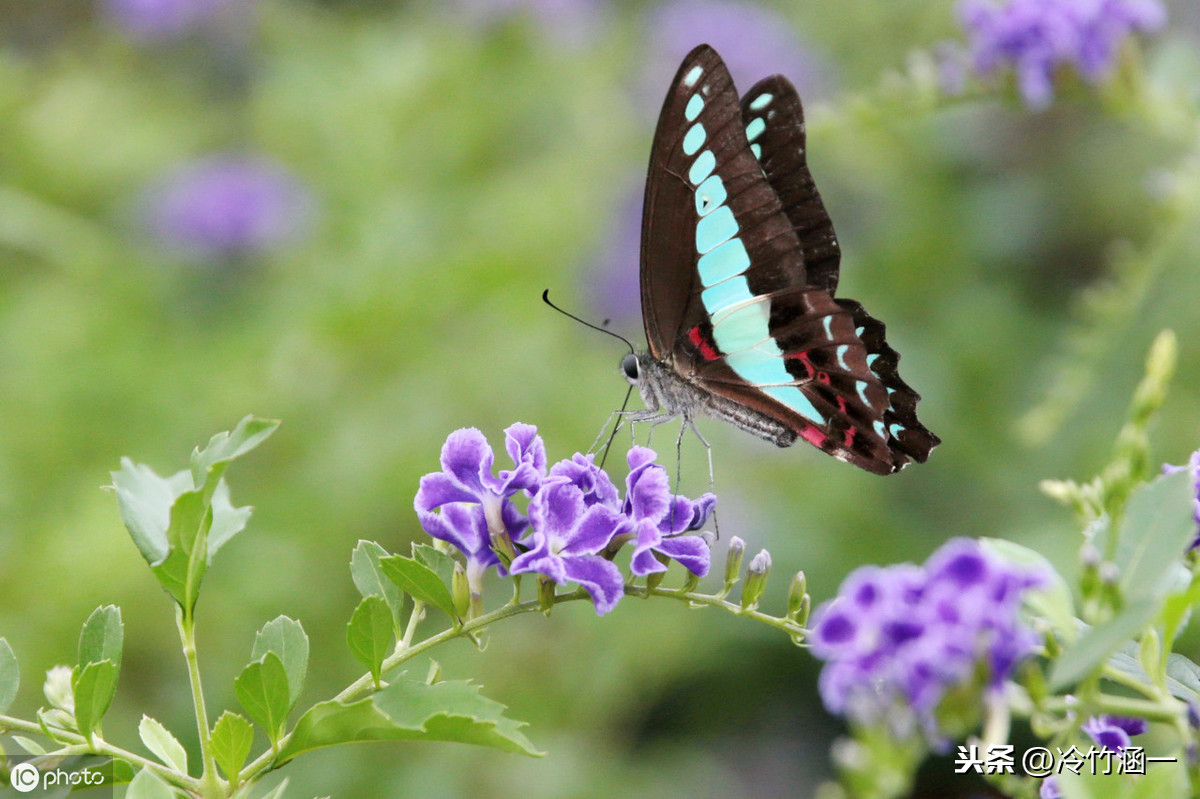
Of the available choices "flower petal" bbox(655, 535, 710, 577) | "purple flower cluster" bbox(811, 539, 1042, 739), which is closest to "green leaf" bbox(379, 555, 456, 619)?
"flower petal" bbox(655, 535, 710, 577)

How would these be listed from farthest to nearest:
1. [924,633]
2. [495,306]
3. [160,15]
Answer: [160,15] < [495,306] < [924,633]

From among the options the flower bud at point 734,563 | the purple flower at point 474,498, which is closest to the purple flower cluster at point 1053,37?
the flower bud at point 734,563

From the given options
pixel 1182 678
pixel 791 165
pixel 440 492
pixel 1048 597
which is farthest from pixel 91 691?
pixel 791 165

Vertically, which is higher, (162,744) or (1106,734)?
(1106,734)

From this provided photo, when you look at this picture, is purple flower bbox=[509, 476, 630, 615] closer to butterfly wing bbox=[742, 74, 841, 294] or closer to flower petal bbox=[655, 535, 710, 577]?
flower petal bbox=[655, 535, 710, 577]

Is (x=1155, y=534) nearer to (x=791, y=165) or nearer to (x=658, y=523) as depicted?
(x=658, y=523)


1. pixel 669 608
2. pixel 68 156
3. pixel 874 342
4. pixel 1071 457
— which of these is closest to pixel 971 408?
pixel 1071 457

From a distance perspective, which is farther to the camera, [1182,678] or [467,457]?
[467,457]

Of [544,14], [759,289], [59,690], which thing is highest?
[544,14]
